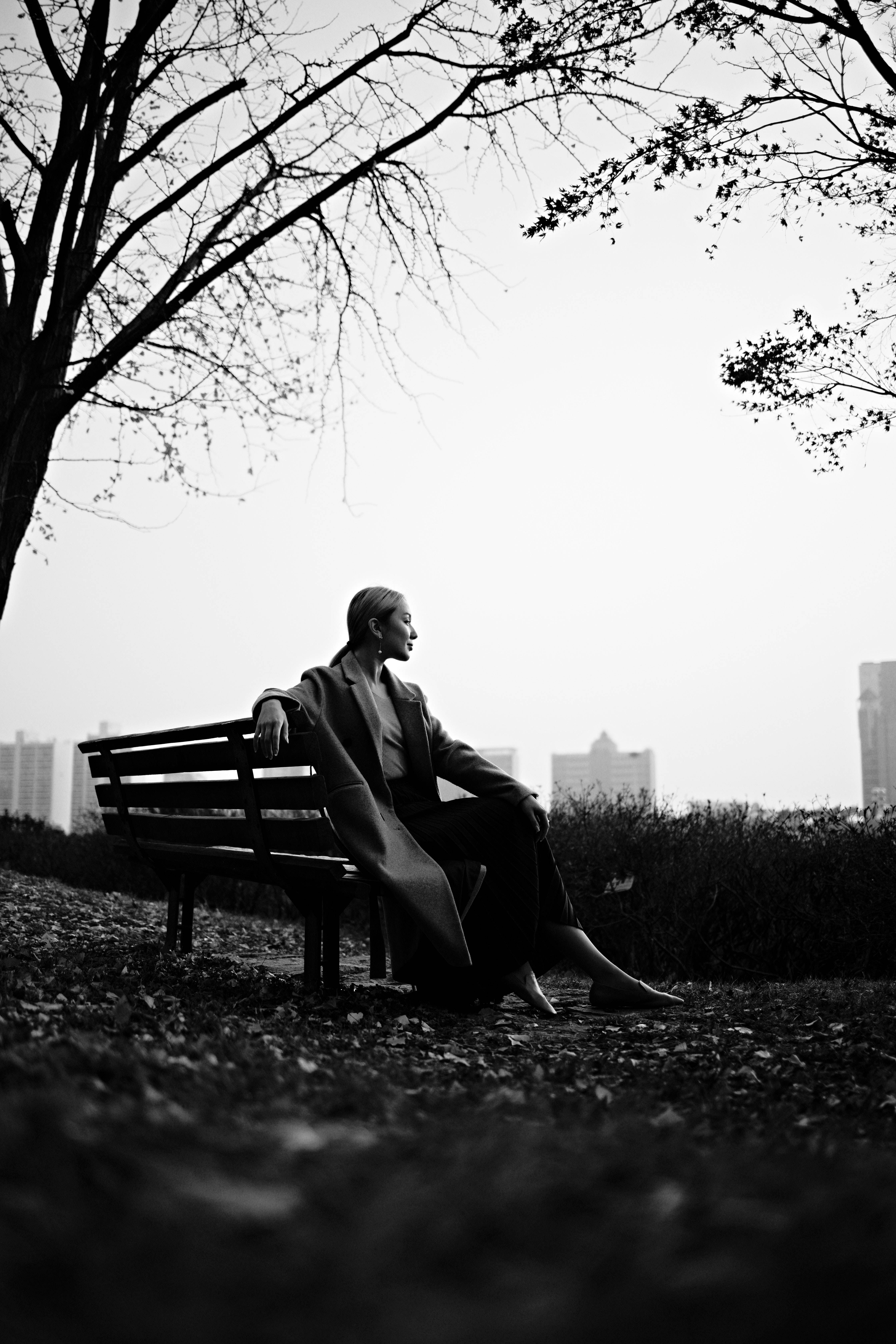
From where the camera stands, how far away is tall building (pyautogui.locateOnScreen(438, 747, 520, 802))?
184 inches

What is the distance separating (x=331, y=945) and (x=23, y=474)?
4174mm

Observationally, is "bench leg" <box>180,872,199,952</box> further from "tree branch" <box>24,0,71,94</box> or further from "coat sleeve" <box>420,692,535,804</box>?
"tree branch" <box>24,0,71,94</box>

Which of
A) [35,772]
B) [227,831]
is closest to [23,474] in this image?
[227,831]

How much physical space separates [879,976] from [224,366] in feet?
20.3

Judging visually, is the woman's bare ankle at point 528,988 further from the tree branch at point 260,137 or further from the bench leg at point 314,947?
the tree branch at point 260,137

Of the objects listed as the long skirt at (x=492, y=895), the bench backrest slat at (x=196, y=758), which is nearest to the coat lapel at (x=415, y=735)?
the long skirt at (x=492, y=895)

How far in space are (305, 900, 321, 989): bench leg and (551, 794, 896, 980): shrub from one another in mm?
3222

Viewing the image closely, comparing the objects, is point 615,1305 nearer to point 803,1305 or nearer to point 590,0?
point 803,1305

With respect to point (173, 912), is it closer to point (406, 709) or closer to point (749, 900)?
point (406, 709)

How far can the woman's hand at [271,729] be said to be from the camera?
13.2 ft

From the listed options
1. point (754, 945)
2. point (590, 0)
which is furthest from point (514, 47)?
point (754, 945)

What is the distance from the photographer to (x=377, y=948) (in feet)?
17.3

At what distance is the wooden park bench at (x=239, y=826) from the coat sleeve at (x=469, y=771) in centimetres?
57


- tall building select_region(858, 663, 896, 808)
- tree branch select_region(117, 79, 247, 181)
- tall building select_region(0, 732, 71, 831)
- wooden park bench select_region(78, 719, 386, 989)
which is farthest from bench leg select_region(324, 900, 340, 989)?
tall building select_region(0, 732, 71, 831)
